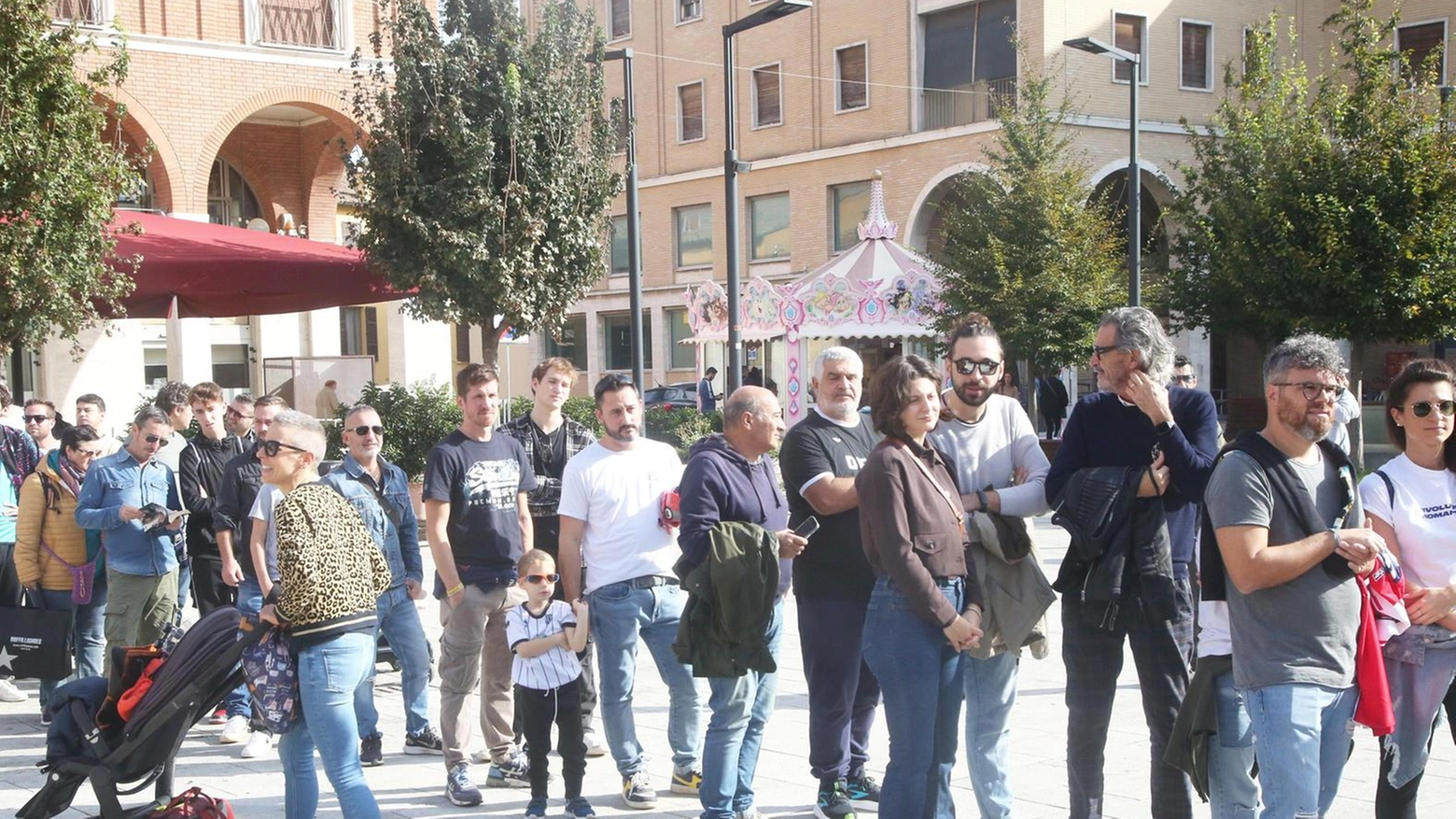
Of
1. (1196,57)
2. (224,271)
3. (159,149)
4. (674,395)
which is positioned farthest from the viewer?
(674,395)

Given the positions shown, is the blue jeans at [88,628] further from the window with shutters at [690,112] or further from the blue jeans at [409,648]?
the window with shutters at [690,112]

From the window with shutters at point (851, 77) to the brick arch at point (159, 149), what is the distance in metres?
20.7

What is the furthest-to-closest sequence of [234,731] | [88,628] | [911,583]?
[88,628] → [234,731] → [911,583]

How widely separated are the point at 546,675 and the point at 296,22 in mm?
16639

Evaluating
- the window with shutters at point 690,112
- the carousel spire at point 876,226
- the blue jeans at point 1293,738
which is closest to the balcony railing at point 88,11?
the carousel spire at point 876,226

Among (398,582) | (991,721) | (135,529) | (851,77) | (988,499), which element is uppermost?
(851,77)

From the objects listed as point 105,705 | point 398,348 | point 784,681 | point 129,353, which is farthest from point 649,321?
point 105,705

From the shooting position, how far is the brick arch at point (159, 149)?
61.0 feet

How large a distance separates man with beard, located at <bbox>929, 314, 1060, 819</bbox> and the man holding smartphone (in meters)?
0.43

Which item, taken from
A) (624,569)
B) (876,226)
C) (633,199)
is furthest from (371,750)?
(876,226)

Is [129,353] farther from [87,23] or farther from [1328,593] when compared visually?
[1328,593]

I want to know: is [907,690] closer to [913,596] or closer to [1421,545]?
[913,596]

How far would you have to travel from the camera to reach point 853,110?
118 feet

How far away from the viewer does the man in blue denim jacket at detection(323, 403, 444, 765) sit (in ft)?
21.9
